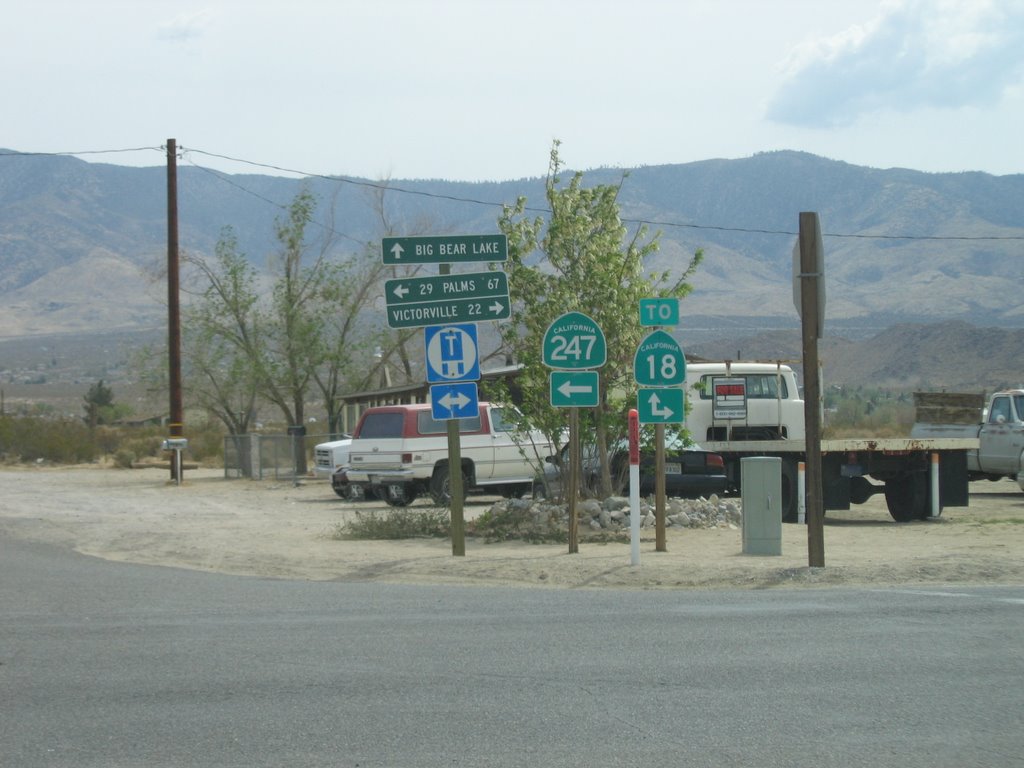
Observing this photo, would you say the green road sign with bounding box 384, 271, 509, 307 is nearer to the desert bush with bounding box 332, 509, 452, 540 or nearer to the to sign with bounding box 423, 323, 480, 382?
the to sign with bounding box 423, 323, 480, 382

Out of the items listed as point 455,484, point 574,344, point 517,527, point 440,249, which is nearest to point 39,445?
point 517,527

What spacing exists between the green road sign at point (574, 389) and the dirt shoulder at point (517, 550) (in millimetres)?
1748

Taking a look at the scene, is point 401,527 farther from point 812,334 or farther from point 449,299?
point 812,334

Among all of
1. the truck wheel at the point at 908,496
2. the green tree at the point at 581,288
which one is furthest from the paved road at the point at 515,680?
the truck wheel at the point at 908,496

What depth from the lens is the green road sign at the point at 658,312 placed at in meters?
15.3

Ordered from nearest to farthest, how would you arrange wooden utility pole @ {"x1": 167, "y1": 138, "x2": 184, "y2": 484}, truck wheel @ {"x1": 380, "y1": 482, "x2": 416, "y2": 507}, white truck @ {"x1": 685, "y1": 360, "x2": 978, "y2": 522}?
white truck @ {"x1": 685, "y1": 360, "x2": 978, "y2": 522}
truck wheel @ {"x1": 380, "y1": 482, "x2": 416, "y2": 507}
wooden utility pole @ {"x1": 167, "y1": 138, "x2": 184, "y2": 484}

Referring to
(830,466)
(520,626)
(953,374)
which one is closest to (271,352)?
(830,466)

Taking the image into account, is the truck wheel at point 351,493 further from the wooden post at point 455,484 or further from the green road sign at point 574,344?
the green road sign at point 574,344

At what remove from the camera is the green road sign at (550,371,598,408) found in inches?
562

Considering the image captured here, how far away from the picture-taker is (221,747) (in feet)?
20.2

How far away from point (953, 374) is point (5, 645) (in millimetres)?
82852

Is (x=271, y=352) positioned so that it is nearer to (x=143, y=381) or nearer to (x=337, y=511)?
(x=143, y=381)

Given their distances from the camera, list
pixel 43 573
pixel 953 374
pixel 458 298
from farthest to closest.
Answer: pixel 953 374 → pixel 458 298 → pixel 43 573

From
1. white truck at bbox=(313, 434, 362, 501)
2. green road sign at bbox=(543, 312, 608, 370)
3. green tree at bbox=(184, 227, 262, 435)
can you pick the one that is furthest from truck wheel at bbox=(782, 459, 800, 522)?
green tree at bbox=(184, 227, 262, 435)
